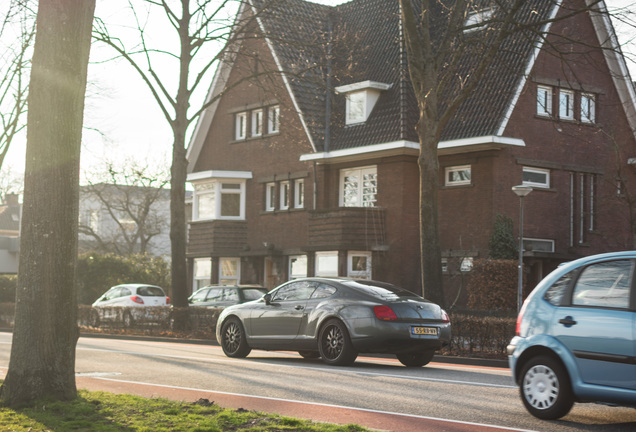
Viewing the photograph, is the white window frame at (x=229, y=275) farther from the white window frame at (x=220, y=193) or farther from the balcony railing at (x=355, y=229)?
the balcony railing at (x=355, y=229)

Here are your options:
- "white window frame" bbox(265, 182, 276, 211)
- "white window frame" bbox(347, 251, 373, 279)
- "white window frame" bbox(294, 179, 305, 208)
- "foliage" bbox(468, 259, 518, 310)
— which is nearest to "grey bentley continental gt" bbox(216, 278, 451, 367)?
"foliage" bbox(468, 259, 518, 310)

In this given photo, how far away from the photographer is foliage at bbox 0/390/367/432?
814 cm

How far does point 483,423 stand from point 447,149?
71.7 feet

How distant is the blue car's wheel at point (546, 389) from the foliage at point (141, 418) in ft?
7.14

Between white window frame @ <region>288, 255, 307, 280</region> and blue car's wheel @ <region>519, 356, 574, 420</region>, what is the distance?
85.4 feet

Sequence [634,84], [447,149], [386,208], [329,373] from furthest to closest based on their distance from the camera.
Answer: [634,84] → [386,208] → [447,149] → [329,373]

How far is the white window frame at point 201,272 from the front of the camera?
3978 centimetres

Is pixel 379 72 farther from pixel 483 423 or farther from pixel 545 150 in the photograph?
pixel 483 423

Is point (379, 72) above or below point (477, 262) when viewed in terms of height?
above

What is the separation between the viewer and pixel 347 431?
7.96 m

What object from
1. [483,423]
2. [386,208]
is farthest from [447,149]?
[483,423]

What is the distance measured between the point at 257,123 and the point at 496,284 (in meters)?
15.3

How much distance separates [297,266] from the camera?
36.0 meters

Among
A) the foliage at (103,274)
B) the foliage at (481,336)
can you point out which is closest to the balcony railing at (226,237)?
the foliage at (103,274)
